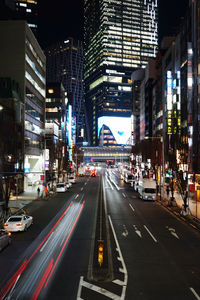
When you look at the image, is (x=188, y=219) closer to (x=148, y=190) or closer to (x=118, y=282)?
(x=148, y=190)

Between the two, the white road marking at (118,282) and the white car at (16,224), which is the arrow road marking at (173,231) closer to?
the white road marking at (118,282)

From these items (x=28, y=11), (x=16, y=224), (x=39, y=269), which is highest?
(x=28, y=11)

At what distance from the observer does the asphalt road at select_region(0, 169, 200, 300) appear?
12555mm

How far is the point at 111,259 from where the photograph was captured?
1689 centimetres

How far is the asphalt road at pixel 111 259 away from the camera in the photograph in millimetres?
12555

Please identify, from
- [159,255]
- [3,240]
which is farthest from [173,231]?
[3,240]

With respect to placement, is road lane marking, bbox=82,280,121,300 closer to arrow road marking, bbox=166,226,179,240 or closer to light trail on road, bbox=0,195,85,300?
light trail on road, bbox=0,195,85,300

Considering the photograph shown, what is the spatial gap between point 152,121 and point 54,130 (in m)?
40.3

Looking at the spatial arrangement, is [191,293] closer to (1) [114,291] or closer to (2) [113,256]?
(1) [114,291]

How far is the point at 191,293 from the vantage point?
490 inches

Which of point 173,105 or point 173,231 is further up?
point 173,105

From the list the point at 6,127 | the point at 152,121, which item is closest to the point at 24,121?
the point at 6,127

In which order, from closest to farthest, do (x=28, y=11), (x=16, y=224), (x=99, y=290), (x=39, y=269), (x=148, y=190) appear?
(x=99, y=290)
(x=39, y=269)
(x=16, y=224)
(x=148, y=190)
(x=28, y=11)

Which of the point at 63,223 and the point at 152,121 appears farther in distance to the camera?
the point at 152,121
